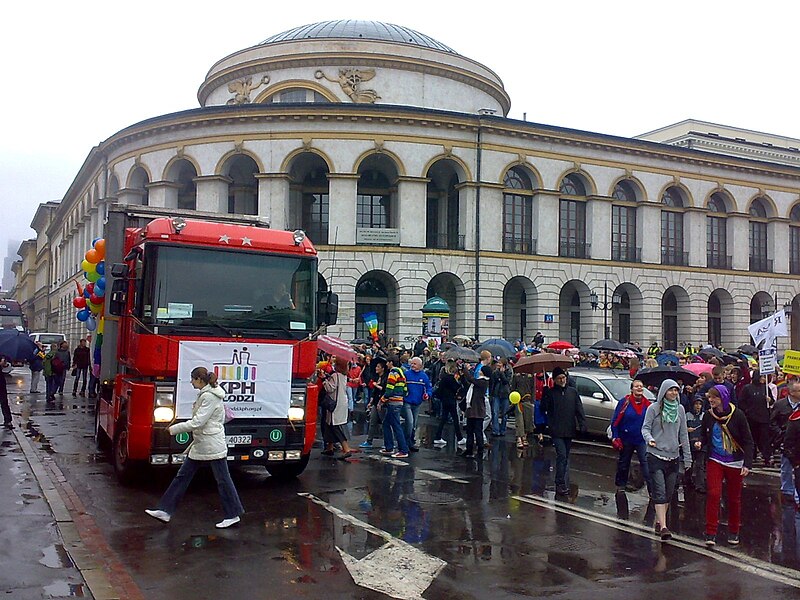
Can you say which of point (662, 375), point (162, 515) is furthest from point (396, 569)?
point (662, 375)

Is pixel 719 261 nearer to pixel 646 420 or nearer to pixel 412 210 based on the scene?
pixel 412 210

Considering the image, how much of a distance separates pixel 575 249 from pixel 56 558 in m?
35.5

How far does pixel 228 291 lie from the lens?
10.2 m

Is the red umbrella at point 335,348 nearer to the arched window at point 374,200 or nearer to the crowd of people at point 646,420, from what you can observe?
the crowd of people at point 646,420

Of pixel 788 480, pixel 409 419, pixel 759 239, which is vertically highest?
pixel 759 239

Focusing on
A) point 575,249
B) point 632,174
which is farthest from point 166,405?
point 632,174

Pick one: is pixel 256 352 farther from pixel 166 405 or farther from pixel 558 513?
pixel 558 513

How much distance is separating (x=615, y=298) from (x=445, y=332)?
47.7 ft

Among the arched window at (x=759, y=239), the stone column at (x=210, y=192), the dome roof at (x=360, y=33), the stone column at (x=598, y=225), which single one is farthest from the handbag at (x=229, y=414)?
the arched window at (x=759, y=239)

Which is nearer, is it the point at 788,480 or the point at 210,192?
the point at 788,480

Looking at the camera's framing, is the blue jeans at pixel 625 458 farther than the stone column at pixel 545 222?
No

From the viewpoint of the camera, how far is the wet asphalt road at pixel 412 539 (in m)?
6.77

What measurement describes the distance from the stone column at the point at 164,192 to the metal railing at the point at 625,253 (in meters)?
22.9

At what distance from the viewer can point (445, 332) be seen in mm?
31906
